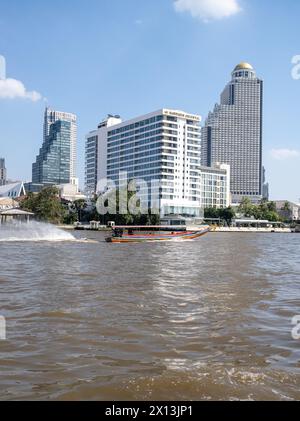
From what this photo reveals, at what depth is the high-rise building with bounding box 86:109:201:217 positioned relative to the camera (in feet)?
420

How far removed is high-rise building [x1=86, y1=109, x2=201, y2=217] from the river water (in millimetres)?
112504

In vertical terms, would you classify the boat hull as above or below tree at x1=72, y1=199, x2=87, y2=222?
below

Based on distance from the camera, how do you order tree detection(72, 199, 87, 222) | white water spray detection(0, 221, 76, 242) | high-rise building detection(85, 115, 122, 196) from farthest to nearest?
1. high-rise building detection(85, 115, 122, 196)
2. tree detection(72, 199, 87, 222)
3. white water spray detection(0, 221, 76, 242)

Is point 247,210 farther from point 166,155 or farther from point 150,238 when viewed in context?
point 150,238

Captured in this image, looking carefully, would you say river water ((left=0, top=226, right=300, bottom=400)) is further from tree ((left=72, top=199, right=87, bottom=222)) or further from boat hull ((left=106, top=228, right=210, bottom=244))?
tree ((left=72, top=199, right=87, bottom=222))

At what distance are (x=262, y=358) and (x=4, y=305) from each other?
21.7 feet

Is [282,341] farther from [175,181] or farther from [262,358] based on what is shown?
[175,181]

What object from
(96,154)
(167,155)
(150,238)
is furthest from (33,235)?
(96,154)

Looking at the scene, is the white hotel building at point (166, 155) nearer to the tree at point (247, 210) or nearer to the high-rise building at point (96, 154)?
the high-rise building at point (96, 154)

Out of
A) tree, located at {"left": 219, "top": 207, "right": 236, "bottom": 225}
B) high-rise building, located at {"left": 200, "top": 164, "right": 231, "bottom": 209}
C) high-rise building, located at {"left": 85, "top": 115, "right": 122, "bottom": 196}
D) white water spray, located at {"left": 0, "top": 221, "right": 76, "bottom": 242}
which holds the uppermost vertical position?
high-rise building, located at {"left": 85, "top": 115, "right": 122, "bottom": 196}

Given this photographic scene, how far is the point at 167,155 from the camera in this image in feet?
422

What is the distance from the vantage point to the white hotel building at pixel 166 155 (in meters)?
128

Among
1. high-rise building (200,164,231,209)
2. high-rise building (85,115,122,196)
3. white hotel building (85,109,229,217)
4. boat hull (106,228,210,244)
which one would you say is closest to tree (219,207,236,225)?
white hotel building (85,109,229,217)

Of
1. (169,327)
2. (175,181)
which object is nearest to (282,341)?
(169,327)
